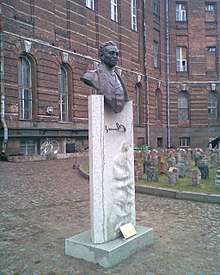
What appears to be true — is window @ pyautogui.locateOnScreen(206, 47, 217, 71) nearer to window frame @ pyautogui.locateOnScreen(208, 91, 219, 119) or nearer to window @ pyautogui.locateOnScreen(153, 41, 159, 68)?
window frame @ pyautogui.locateOnScreen(208, 91, 219, 119)

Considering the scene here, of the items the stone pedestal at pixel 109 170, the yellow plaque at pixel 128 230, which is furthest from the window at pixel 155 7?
the yellow plaque at pixel 128 230

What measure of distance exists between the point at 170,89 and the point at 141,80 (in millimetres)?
4755

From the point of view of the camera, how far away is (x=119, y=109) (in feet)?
15.5

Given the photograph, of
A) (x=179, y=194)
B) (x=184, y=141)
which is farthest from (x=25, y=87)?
(x=184, y=141)

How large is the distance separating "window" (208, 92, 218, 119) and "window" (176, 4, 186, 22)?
7782 millimetres

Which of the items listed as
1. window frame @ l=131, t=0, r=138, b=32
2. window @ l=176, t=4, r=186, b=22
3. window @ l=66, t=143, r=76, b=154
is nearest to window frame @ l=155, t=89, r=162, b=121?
window frame @ l=131, t=0, r=138, b=32

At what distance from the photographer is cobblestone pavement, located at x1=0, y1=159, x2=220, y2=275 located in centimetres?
416

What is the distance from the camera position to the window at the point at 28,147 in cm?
1748

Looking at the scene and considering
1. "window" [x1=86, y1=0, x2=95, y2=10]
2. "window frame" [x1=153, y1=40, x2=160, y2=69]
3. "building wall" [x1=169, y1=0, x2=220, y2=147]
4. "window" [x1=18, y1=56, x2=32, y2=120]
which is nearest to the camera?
"window" [x1=18, y1=56, x2=32, y2=120]

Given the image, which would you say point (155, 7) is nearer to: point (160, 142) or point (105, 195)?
point (160, 142)

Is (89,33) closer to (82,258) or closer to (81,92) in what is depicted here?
(81,92)

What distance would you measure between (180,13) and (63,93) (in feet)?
60.9

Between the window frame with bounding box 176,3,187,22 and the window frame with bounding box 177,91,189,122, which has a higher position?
the window frame with bounding box 176,3,187,22

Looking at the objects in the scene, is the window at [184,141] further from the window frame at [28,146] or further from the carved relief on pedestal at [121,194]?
the carved relief on pedestal at [121,194]
